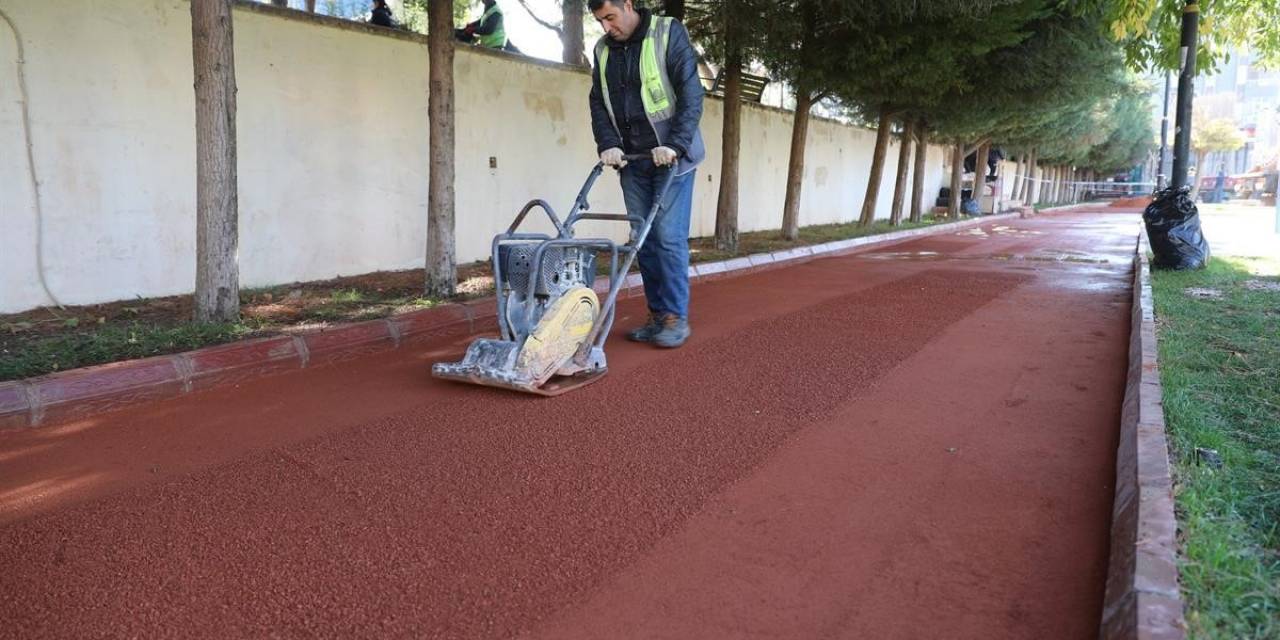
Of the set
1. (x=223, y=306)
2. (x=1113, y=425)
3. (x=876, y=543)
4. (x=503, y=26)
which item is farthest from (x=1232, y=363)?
(x=503, y=26)

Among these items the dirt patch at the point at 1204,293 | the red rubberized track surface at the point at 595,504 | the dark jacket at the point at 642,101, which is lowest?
the red rubberized track surface at the point at 595,504

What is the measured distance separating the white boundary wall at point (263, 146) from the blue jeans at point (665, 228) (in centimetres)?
399

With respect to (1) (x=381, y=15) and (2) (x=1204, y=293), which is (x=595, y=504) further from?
(1) (x=381, y=15)

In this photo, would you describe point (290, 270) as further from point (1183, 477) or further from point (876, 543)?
point (1183, 477)

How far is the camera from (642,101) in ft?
15.8

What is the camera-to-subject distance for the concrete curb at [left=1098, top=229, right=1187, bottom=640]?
1786 millimetres

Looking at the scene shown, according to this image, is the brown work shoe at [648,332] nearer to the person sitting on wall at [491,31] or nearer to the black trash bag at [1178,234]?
the person sitting on wall at [491,31]

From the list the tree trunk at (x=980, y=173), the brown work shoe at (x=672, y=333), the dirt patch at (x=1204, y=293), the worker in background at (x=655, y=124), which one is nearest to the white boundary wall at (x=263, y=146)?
the worker in background at (x=655, y=124)

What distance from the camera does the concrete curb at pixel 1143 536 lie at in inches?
70.3

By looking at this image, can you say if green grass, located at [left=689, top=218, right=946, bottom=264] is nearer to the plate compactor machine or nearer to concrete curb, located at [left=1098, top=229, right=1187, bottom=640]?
the plate compactor machine

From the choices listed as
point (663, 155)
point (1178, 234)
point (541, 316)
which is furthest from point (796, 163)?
point (541, 316)

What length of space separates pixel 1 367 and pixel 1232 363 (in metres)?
6.83

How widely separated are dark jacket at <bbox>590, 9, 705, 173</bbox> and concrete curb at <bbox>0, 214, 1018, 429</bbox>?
1.97 meters

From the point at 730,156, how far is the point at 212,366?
8.09m
